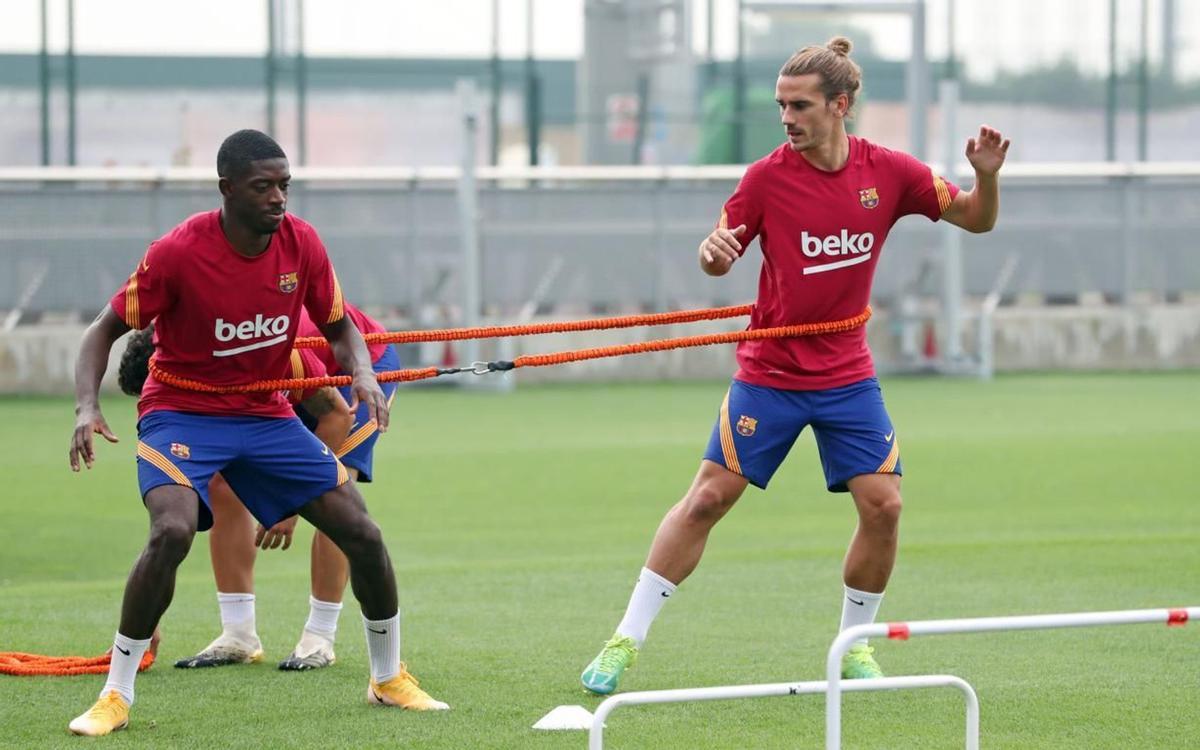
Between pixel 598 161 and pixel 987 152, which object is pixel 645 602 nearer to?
pixel 987 152

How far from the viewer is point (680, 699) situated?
4.90 metres

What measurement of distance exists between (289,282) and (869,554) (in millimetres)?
2381

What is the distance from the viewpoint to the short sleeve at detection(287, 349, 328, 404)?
716 cm

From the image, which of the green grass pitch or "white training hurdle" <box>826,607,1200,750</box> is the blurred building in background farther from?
"white training hurdle" <box>826,607,1200,750</box>


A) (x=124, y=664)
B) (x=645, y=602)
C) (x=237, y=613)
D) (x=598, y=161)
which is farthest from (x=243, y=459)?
(x=598, y=161)

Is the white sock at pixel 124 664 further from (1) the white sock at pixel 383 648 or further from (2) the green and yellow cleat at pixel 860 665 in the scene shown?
(2) the green and yellow cleat at pixel 860 665

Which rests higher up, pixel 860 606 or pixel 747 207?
pixel 747 207

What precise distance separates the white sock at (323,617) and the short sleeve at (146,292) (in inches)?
65.3

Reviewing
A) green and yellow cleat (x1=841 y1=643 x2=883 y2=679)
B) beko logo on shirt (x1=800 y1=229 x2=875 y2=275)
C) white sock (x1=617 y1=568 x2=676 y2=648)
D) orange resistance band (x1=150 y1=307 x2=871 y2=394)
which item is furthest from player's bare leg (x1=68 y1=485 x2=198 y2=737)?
green and yellow cleat (x1=841 y1=643 x2=883 y2=679)

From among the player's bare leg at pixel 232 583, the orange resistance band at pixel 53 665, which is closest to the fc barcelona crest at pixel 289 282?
the player's bare leg at pixel 232 583

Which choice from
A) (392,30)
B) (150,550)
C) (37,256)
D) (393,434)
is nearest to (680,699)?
→ (150,550)

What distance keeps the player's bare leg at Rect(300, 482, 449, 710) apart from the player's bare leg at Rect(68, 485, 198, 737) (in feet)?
1.55

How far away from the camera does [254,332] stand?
641cm

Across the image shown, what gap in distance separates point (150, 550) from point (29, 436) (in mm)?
11725
